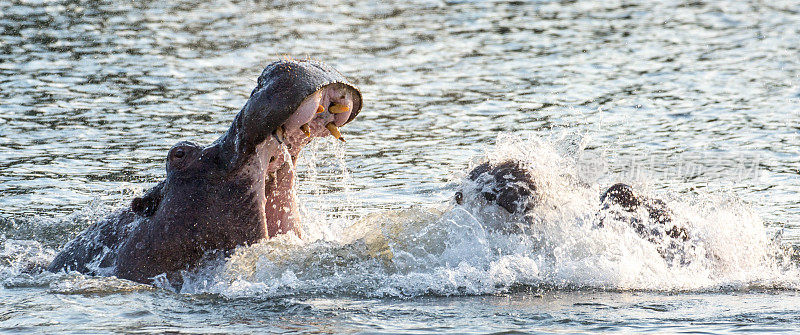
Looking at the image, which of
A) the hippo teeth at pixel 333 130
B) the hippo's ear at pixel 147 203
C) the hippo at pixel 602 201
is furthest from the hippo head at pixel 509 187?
the hippo's ear at pixel 147 203

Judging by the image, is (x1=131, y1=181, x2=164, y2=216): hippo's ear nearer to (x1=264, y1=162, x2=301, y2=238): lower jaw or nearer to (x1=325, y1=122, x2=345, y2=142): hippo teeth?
(x1=264, y1=162, x2=301, y2=238): lower jaw

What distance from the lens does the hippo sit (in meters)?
5.88

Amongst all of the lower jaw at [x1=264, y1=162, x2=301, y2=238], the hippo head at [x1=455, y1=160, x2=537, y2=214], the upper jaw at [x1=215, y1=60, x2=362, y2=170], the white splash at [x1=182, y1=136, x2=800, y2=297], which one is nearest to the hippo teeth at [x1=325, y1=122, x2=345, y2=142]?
the upper jaw at [x1=215, y1=60, x2=362, y2=170]

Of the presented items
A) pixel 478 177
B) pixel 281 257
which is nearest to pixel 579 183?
pixel 478 177

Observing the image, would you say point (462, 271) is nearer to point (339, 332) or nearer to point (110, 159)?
point (339, 332)

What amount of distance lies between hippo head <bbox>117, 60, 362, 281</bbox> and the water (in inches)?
6.2

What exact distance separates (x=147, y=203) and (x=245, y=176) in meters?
0.66

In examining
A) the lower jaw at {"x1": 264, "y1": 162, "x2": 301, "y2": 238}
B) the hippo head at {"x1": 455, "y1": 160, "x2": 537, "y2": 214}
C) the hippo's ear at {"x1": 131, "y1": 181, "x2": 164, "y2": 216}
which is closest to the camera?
the lower jaw at {"x1": 264, "y1": 162, "x2": 301, "y2": 238}

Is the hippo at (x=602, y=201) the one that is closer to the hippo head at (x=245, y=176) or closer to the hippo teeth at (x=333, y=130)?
the hippo head at (x=245, y=176)

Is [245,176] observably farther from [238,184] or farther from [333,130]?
[333,130]

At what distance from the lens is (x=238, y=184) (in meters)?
5.43

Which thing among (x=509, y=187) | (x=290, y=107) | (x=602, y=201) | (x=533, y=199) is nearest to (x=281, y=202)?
(x=290, y=107)

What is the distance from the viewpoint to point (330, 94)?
17.0 feet

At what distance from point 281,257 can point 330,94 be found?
102cm
